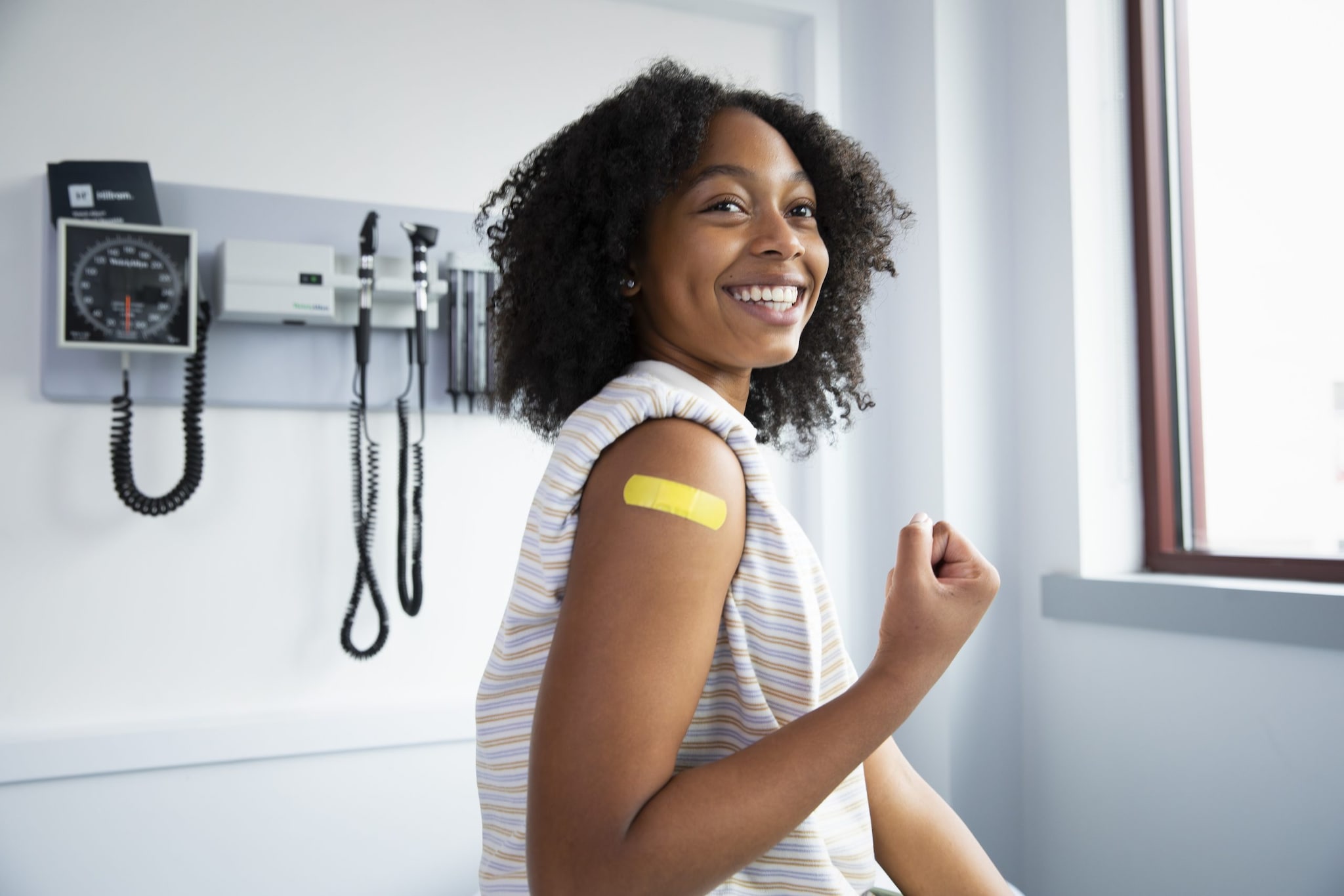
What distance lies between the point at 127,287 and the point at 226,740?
Result: 83 centimetres

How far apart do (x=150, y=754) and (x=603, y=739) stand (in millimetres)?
1517

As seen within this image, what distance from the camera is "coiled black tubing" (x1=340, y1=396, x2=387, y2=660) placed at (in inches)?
72.7

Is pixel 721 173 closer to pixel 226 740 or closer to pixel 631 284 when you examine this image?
pixel 631 284

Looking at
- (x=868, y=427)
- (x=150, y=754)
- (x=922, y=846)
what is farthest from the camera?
(x=868, y=427)

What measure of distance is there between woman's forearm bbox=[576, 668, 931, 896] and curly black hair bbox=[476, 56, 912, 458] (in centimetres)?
41

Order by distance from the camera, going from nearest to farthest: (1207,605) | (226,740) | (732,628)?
1. (732,628)
2. (1207,605)
3. (226,740)

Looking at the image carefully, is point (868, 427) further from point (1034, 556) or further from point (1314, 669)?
point (1314, 669)

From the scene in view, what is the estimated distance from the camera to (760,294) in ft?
2.76

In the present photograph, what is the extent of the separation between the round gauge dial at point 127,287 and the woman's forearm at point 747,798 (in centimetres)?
150

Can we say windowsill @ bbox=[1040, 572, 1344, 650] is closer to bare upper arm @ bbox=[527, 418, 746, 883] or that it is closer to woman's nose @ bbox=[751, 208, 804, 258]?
woman's nose @ bbox=[751, 208, 804, 258]

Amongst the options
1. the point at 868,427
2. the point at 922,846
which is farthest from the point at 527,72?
the point at 922,846

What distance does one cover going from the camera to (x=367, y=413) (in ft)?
6.40

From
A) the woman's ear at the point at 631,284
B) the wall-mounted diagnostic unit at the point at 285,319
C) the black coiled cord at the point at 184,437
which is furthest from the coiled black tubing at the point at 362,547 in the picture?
the woman's ear at the point at 631,284

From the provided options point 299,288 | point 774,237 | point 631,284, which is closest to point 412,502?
point 299,288
